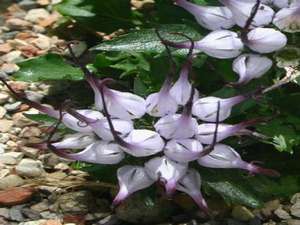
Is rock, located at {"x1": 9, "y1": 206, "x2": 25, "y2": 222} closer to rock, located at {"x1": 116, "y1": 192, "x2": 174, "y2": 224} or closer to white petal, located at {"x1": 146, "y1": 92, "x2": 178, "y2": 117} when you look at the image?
rock, located at {"x1": 116, "y1": 192, "x2": 174, "y2": 224}

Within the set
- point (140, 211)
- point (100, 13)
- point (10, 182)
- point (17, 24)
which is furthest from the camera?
point (17, 24)

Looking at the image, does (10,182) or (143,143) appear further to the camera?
(10,182)

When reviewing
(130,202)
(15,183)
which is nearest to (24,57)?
(15,183)

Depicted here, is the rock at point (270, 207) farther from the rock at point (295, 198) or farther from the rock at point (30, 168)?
the rock at point (30, 168)

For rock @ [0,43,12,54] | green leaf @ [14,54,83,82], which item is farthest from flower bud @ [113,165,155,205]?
rock @ [0,43,12,54]

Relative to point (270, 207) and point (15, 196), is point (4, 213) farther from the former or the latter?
point (270, 207)

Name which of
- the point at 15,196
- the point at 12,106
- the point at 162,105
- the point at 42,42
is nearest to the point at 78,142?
the point at 162,105

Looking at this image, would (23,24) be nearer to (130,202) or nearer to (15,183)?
(15,183)
